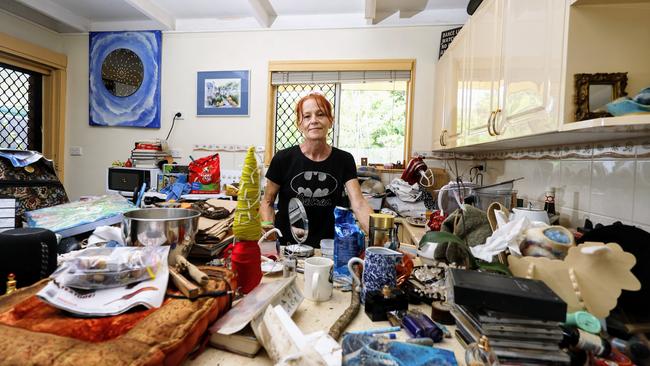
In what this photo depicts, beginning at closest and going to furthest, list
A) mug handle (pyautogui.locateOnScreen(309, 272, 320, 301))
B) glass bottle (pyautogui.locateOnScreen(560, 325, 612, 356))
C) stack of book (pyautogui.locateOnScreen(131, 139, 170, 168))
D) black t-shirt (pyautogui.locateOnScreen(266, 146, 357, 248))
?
glass bottle (pyautogui.locateOnScreen(560, 325, 612, 356)), mug handle (pyautogui.locateOnScreen(309, 272, 320, 301)), black t-shirt (pyautogui.locateOnScreen(266, 146, 357, 248)), stack of book (pyautogui.locateOnScreen(131, 139, 170, 168))

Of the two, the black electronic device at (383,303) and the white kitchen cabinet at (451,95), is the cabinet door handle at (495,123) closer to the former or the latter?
the white kitchen cabinet at (451,95)

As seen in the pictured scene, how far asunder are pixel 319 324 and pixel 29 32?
448 centimetres

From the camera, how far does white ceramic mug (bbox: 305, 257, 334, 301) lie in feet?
2.59

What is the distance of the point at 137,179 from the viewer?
9.96ft

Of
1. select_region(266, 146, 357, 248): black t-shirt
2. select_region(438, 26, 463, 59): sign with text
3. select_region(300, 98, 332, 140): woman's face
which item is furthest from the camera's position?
select_region(438, 26, 463, 59): sign with text

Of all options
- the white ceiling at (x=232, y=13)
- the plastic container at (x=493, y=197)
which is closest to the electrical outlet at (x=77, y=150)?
the white ceiling at (x=232, y=13)

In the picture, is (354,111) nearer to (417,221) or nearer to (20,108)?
(417,221)

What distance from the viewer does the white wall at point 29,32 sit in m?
3.10

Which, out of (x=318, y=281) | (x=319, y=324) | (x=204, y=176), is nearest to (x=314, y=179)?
(x=318, y=281)

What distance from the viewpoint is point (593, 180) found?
1.32m

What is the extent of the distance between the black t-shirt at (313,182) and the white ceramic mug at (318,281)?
94cm

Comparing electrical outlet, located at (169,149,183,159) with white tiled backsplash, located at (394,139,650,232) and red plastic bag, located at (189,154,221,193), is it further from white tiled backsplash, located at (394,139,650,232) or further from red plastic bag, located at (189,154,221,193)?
white tiled backsplash, located at (394,139,650,232)

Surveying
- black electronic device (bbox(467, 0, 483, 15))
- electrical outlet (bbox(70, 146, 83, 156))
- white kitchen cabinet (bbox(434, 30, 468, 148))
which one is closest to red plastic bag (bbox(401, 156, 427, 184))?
white kitchen cabinet (bbox(434, 30, 468, 148))

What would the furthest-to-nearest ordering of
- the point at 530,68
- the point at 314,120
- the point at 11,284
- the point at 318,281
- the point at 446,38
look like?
the point at 446,38 → the point at 314,120 → the point at 530,68 → the point at 318,281 → the point at 11,284
